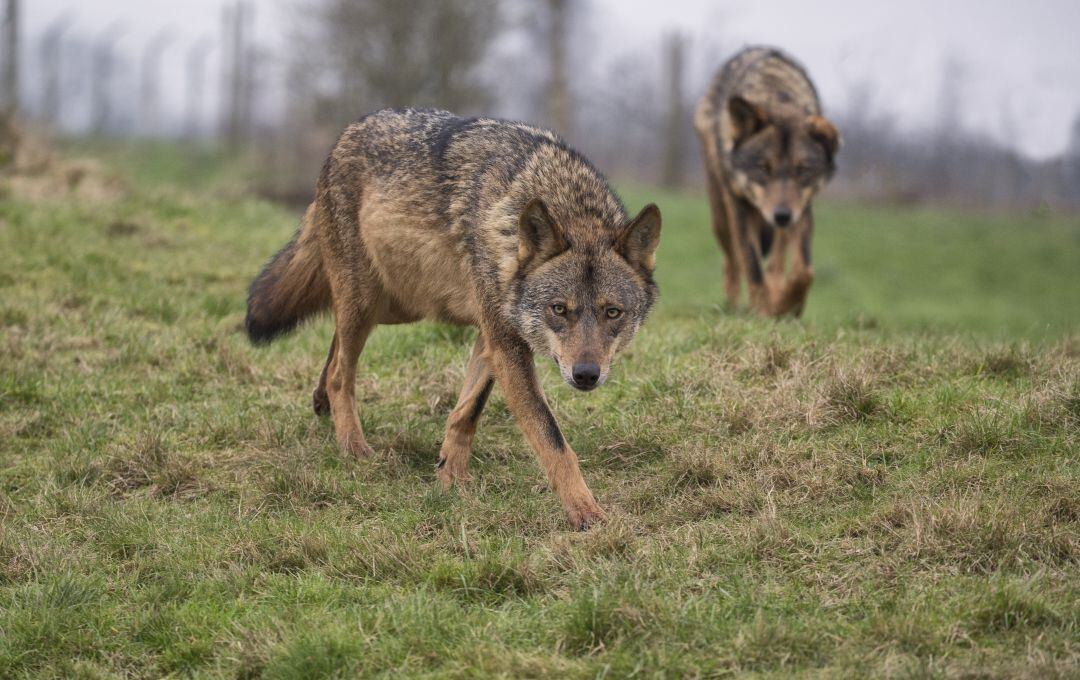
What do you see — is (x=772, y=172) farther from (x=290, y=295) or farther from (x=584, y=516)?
(x=584, y=516)

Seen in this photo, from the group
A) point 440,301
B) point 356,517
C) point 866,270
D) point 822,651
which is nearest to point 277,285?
point 440,301

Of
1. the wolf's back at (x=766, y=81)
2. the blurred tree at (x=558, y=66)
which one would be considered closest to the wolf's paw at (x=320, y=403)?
the wolf's back at (x=766, y=81)

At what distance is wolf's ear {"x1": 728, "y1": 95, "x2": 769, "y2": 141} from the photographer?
888 cm

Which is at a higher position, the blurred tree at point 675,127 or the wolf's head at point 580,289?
the wolf's head at point 580,289

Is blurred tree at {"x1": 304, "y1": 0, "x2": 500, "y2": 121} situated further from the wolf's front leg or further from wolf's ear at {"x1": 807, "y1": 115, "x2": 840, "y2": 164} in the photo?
the wolf's front leg

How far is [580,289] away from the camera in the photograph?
498 cm

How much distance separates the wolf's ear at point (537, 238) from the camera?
16.4 ft

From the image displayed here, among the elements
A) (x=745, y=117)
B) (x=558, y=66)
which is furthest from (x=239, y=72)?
(x=745, y=117)

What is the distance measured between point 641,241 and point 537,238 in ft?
1.63

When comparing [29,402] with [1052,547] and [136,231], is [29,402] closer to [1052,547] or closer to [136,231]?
[136,231]

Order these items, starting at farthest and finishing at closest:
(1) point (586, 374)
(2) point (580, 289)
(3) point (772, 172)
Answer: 1. (3) point (772, 172)
2. (2) point (580, 289)
3. (1) point (586, 374)

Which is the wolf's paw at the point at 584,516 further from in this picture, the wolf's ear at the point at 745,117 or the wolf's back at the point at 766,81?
the wolf's back at the point at 766,81

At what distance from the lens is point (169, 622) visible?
13.3ft

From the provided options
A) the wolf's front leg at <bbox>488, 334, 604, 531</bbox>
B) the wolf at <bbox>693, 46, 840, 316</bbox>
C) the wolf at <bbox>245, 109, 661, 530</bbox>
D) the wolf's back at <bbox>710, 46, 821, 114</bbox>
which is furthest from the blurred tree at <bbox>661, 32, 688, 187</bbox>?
the wolf's front leg at <bbox>488, 334, 604, 531</bbox>
